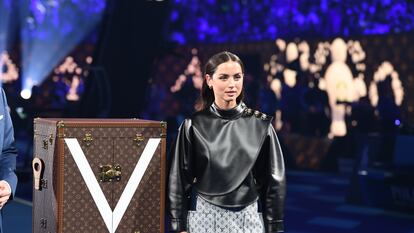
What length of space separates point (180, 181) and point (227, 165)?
193mm

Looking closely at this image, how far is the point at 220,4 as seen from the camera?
14062 millimetres

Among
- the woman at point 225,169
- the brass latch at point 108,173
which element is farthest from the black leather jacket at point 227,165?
the brass latch at point 108,173

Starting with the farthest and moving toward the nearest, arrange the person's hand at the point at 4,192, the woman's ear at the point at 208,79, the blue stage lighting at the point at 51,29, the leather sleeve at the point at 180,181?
the blue stage lighting at the point at 51,29, the woman's ear at the point at 208,79, the leather sleeve at the point at 180,181, the person's hand at the point at 4,192

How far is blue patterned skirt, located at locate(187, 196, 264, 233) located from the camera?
7.73 ft

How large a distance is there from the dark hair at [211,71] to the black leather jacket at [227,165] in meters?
0.08

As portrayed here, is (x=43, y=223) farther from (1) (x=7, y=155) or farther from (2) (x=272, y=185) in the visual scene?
(2) (x=272, y=185)

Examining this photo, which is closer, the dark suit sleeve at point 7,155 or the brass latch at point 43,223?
the dark suit sleeve at point 7,155

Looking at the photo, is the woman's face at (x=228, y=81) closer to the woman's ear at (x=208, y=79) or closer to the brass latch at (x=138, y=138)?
the woman's ear at (x=208, y=79)

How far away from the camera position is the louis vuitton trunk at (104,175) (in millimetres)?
2338

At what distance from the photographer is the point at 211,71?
7.94 ft

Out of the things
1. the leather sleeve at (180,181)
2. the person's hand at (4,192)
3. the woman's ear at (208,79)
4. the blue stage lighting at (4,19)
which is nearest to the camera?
the person's hand at (4,192)

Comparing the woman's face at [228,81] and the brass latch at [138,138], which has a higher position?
the woman's face at [228,81]

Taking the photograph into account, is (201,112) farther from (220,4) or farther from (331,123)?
(220,4)

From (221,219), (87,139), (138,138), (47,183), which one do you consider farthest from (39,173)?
(221,219)
